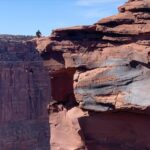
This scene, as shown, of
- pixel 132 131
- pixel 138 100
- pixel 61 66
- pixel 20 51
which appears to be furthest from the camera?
pixel 20 51

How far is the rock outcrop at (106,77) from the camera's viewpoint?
1339 centimetres

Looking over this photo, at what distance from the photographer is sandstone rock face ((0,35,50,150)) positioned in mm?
61500

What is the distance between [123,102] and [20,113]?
52102 mm

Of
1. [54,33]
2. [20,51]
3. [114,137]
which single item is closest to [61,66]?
[54,33]

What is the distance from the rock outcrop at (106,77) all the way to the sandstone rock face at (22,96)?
45.5 m

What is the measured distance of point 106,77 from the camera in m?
13.9

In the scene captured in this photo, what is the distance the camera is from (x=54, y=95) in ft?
52.3

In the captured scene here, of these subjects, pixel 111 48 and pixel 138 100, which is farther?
pixel 111 48

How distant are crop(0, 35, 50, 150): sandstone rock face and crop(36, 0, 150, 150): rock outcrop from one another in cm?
4551

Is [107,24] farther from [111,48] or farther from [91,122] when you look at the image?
[91,122]

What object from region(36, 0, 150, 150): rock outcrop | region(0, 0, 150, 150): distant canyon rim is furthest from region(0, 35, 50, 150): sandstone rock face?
region(36, 0, 150, 150): rock outcrop

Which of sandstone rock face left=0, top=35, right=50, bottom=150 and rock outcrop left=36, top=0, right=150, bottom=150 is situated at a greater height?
rock outcrop left=36, top=0, right=150, bottom=150

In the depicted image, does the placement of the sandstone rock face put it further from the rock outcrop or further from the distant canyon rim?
Result: the rock outcrop

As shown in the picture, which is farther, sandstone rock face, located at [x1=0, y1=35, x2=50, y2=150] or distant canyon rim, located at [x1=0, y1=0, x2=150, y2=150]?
sandstone rock face, located at [x1=0, y1=35, x2=50, y2=150]
